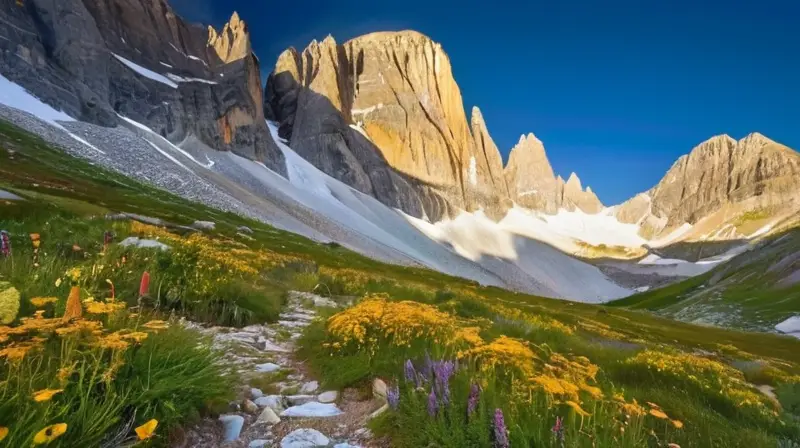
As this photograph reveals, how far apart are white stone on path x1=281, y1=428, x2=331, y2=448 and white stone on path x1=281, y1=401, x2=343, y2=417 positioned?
2.12 feet

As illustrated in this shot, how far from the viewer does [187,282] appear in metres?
11.3

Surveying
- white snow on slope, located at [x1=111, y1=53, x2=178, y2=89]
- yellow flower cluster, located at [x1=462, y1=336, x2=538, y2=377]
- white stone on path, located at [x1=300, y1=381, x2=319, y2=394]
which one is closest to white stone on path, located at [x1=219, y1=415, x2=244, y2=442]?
white stone on path, located at [x1=300, y1=381, x2=319, y2=394]

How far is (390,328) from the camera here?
27.5 ft

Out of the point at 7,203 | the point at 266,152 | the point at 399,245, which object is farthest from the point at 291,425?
the point at 266,152

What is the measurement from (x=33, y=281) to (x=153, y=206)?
7702 cm

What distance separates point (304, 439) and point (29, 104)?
143 meters

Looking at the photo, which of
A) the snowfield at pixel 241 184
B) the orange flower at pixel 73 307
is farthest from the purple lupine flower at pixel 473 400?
the snowfield at pixel 241 184

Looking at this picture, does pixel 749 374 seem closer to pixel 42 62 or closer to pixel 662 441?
pixel 662 441

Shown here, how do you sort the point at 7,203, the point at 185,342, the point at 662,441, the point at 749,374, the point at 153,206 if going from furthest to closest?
the point at 153,206
the point at 7,203
the point at 749,374
the point at 185,342
the point at 662,441

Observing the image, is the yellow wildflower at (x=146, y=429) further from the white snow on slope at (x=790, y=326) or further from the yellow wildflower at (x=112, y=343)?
the white snow on slope at (x=790, y=326)

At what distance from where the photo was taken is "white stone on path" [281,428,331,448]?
213 inches

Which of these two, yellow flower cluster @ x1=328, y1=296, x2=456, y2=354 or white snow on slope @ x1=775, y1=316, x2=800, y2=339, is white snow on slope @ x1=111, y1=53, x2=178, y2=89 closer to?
yellow flower cluster @ x1=328, y1=296, x2=456, y2=354

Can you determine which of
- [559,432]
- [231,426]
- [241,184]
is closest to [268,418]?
[231,426]

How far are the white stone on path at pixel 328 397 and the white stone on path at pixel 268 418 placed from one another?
3.38ft
